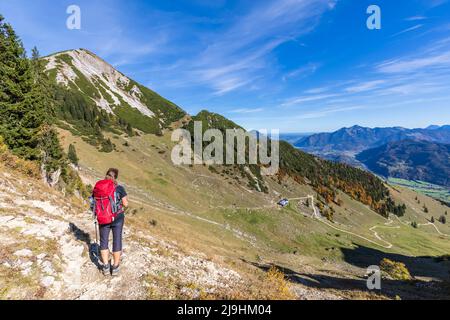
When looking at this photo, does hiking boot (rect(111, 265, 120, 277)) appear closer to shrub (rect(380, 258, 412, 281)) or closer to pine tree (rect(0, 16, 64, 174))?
pine tree (rect(0, 16, 64, 174))

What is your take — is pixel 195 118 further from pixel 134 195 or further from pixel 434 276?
pixel 434 276

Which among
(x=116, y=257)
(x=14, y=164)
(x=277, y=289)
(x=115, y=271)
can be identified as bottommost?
(x=277, y=289)

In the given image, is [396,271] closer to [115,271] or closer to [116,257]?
[115,271]

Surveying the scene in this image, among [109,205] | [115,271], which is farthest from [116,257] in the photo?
[109,205]

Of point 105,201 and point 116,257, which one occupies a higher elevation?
point 105,201

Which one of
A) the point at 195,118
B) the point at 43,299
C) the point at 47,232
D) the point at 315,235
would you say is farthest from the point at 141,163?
the point at 195,118

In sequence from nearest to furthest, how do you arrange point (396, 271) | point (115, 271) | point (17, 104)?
point (115, 271), point (17, 104), point (396, 271)

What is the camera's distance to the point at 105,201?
368 inches

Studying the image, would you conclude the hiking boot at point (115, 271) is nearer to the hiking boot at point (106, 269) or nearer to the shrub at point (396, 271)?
the hiking boot at point (106, 269)

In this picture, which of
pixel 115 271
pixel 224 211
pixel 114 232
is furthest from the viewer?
pixel 224 211

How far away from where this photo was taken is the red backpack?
30.7 ft

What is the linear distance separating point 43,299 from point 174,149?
9888 cm

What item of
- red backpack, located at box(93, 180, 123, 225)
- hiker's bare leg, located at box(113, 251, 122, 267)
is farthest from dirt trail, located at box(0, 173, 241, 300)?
red backpack, located at box(93, 180, 123, 225)

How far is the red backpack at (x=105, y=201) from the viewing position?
937 cm
